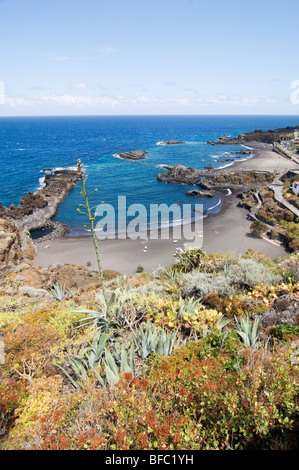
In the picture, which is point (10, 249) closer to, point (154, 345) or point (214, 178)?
point (154, 345)

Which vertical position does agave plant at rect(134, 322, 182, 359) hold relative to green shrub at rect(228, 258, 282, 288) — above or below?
above

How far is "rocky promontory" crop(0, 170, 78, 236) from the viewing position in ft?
103

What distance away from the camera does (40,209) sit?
35.1 metres

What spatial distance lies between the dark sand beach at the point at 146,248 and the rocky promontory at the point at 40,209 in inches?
197

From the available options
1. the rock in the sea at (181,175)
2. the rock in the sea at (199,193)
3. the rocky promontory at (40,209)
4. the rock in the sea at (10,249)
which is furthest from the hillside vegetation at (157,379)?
the rock in the sea at (181,175)

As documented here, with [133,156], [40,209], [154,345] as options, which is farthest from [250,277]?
[133,156]

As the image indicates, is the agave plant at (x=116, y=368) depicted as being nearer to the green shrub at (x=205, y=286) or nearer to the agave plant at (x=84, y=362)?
the agave plant at (x=84, y=362)

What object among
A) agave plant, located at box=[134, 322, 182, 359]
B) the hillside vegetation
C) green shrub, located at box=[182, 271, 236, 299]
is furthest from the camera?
green shrub, located at box=[182, 271, 236, 299]

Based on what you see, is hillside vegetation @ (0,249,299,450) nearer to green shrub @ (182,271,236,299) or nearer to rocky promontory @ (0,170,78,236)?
green shrub @ (182,271,236,299)

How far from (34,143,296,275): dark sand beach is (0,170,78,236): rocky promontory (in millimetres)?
5005

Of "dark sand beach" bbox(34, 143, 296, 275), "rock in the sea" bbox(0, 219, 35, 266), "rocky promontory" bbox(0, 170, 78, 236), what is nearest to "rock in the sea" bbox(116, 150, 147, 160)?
"rocky promontory" bbox(0, 170, 78, 236)

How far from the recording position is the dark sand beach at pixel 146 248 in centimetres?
2177

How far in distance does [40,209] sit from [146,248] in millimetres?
18947

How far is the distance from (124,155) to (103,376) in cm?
6876
